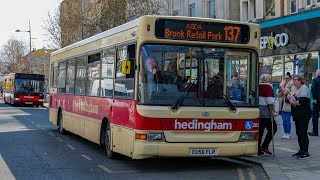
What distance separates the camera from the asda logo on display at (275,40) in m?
25.9

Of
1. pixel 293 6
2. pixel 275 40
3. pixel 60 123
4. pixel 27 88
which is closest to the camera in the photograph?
pixel 60 123

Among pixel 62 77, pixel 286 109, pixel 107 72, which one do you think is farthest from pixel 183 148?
pixel 62 77

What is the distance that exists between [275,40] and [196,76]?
17.8 m

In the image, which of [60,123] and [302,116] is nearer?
[302,116]

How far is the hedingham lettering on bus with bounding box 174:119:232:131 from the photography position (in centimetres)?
969

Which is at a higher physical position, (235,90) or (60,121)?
(235,90)

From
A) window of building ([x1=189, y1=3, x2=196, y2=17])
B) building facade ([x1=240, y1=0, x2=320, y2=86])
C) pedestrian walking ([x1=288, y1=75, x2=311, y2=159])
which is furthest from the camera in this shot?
window of building ([x1=189, y1=3, x2=196, y2=17])

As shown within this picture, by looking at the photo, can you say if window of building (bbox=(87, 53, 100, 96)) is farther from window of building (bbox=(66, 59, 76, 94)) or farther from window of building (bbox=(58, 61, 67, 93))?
window of building (bbox=(58, 61, 67, 93))

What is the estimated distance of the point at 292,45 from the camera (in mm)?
25391

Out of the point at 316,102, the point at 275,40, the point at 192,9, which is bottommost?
the point at 316,102

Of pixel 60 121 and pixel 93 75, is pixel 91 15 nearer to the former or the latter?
pixel 60 121

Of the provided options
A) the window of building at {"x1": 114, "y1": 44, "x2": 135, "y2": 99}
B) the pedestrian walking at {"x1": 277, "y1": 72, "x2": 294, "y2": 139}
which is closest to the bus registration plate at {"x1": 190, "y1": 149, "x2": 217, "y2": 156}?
the window of building at {"x1": 114, "y1": 44, "x2": 135, "y2": 99}

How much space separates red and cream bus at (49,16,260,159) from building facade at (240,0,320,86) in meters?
14.3

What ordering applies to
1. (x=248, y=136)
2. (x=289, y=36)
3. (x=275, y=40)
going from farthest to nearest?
(x=275, y=40) → (x=289, y=36) → (x=248, y=136)
